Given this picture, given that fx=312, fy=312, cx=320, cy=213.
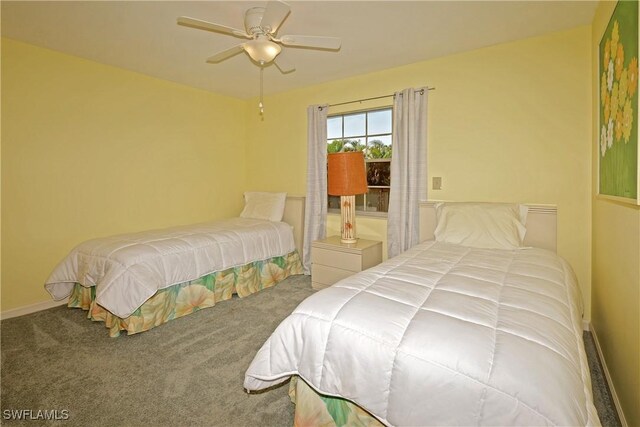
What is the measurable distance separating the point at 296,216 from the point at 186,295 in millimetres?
1735

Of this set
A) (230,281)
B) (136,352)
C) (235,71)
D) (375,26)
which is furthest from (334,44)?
(136,352)

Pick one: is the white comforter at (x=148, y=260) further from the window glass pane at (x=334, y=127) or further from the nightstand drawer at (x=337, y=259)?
the window glass pane at (x=334, y=127)

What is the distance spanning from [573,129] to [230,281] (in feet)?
10.9

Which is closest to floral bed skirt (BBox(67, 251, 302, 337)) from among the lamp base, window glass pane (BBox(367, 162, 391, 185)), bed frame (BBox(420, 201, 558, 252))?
the lamp base

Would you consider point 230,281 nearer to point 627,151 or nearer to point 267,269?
point 267,269

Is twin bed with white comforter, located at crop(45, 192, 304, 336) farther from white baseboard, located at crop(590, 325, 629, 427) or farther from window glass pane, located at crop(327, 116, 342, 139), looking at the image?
white baseboard, located at crop(590, 325, 629, 427)

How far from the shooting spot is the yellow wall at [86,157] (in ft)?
9.23

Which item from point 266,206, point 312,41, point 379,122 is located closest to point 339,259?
point 266,206

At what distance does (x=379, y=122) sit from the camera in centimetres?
364

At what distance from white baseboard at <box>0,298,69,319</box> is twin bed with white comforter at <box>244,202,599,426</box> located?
2766 millimetres

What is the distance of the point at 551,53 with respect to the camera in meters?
2.59

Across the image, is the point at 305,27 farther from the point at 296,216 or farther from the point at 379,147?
the point at 296,216

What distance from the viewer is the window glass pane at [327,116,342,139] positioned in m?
3.94

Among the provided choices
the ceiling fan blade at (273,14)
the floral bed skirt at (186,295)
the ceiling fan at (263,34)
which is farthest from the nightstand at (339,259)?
the ceiling fan blade at (273,14)
